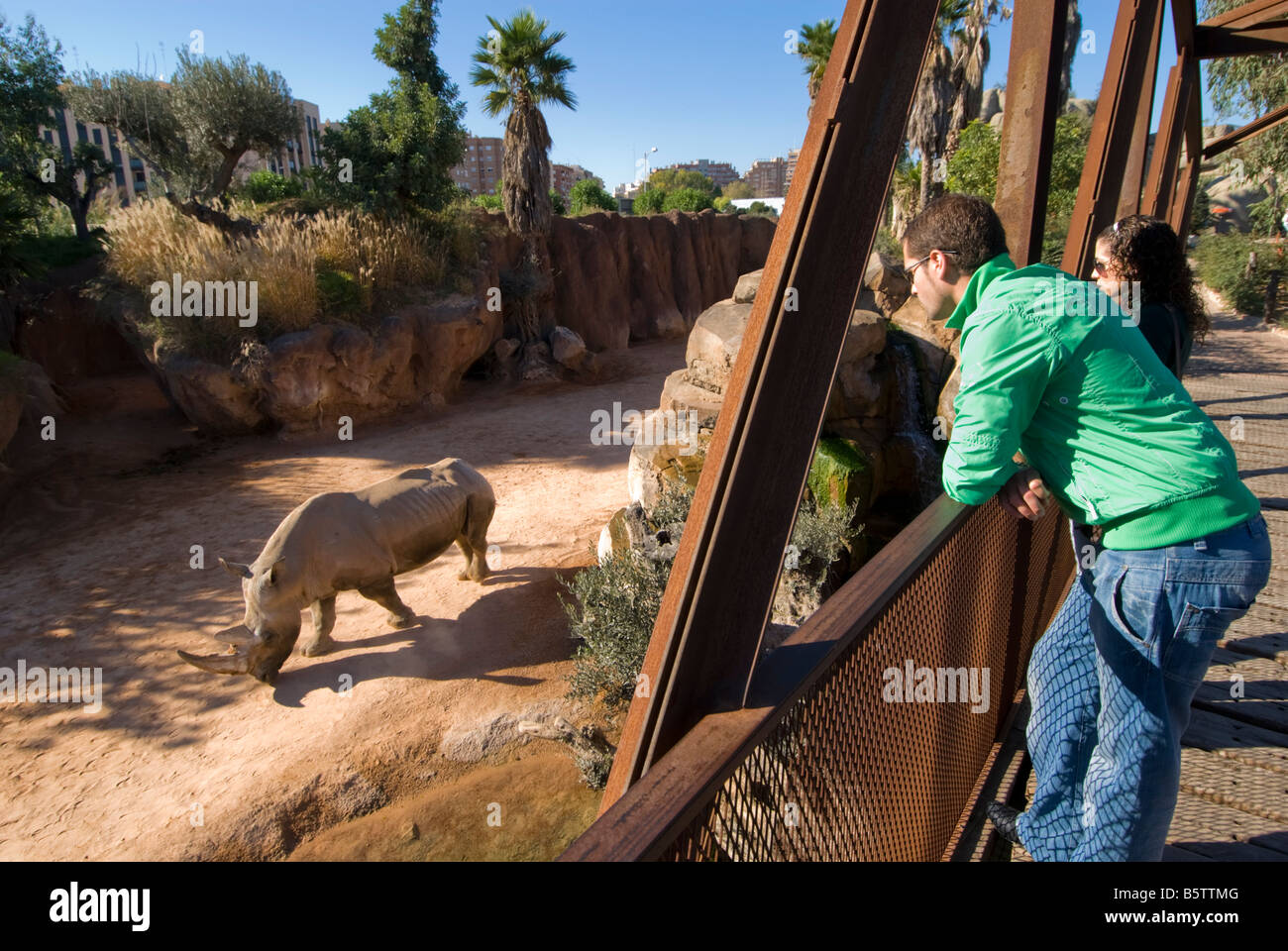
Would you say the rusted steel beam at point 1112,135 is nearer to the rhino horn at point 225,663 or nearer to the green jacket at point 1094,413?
the green jacket at point 1094,413

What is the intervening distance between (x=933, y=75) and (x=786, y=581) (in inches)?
698

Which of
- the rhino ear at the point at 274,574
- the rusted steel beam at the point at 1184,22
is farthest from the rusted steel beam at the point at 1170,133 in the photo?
the rhino ear at the point at 274,574

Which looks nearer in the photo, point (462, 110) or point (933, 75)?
point (462, 110)

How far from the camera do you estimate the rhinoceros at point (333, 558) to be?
583cm

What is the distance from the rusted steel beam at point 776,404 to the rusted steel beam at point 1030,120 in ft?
5.76

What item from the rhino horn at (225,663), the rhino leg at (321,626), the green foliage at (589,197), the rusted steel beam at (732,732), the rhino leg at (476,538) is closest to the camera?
the rusted steel beam at (732,732)

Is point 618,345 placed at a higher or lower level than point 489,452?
higher

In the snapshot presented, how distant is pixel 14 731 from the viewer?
5629mm

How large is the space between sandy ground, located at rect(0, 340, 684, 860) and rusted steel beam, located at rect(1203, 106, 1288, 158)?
8813 millimetres

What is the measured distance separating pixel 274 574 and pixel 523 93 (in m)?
13.7

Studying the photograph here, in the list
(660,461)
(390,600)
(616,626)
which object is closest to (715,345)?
(660,461)

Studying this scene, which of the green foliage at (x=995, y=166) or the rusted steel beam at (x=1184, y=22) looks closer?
the rusted steel beam at (x=1184, y=22)

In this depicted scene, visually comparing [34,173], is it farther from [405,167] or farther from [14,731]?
[14,731]
